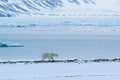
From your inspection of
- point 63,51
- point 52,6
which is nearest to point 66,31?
point 52,6

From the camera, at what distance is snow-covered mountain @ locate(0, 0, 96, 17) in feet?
499

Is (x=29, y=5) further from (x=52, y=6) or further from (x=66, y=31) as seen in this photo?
(x=66, y=31)

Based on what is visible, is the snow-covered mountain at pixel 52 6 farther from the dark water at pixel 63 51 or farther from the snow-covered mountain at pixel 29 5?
the dark water at pixel 63 51

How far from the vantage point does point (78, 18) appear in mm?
135750
